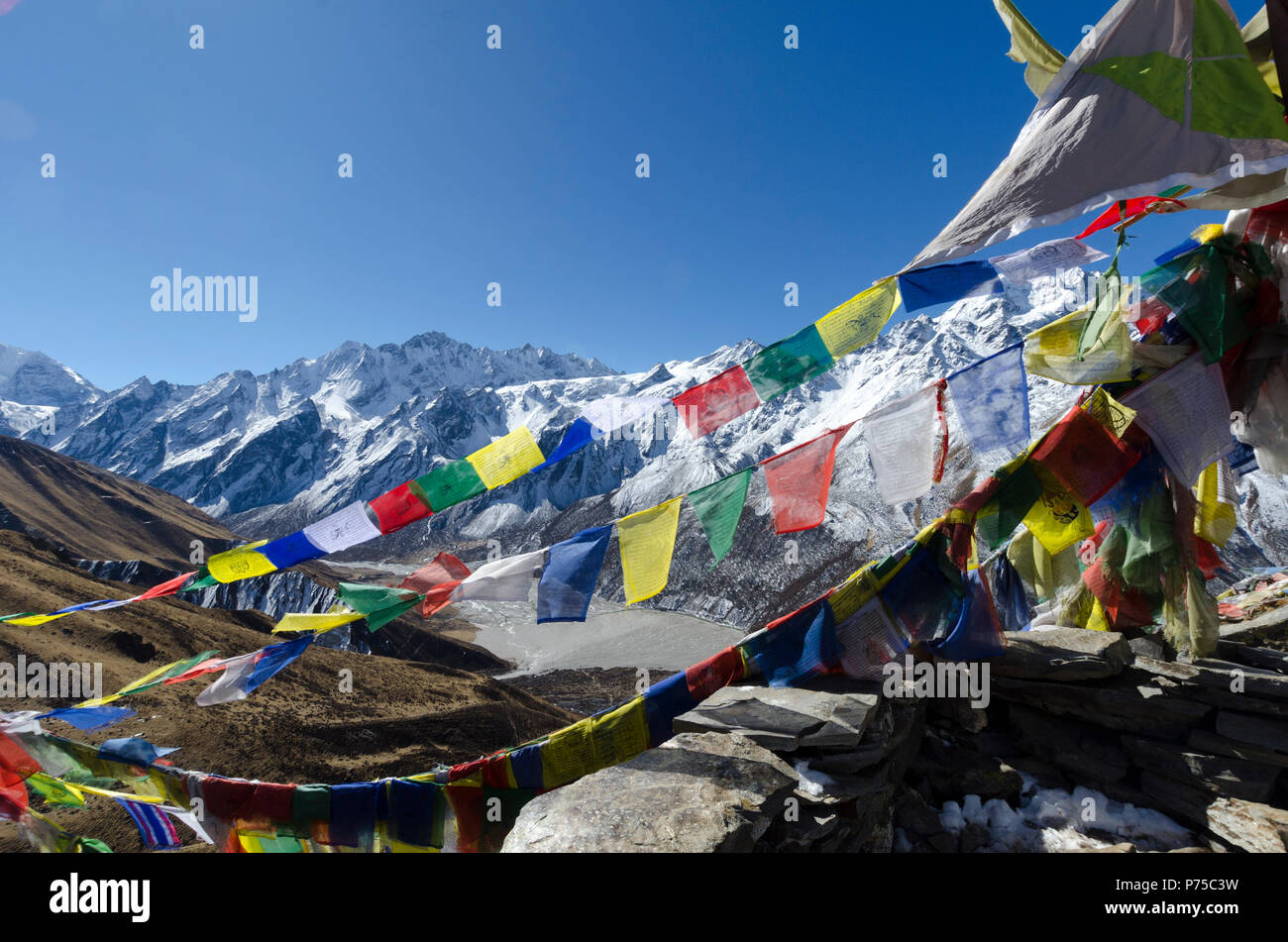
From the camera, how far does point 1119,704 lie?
512 centimetres

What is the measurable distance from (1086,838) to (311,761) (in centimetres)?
1619

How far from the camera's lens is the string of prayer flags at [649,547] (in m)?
5.22

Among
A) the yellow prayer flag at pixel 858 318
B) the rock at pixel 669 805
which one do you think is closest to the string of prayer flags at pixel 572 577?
the rock at pixel 669 805

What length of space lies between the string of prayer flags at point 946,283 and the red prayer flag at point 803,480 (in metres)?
1.36

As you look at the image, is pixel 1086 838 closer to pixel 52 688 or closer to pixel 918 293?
pixel 918 293

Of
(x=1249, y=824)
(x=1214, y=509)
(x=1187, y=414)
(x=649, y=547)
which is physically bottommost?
(x=1249, y=824)


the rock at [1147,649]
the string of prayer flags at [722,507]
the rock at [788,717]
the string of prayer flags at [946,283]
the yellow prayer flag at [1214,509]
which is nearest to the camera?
the rock at [788,717]

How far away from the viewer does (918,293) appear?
5.37 meters

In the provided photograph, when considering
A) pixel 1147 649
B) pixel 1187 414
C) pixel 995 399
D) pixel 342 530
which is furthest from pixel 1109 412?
pixel 342 530

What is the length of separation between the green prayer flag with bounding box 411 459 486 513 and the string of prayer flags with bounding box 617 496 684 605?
1.49 m

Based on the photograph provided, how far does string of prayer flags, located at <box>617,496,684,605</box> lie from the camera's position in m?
5.22

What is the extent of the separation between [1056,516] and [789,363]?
2847 millimetres

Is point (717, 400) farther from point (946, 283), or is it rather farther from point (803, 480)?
point (946, 283)

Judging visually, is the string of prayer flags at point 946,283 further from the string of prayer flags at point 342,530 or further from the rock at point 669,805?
the string of prayer flags at point 342,530
